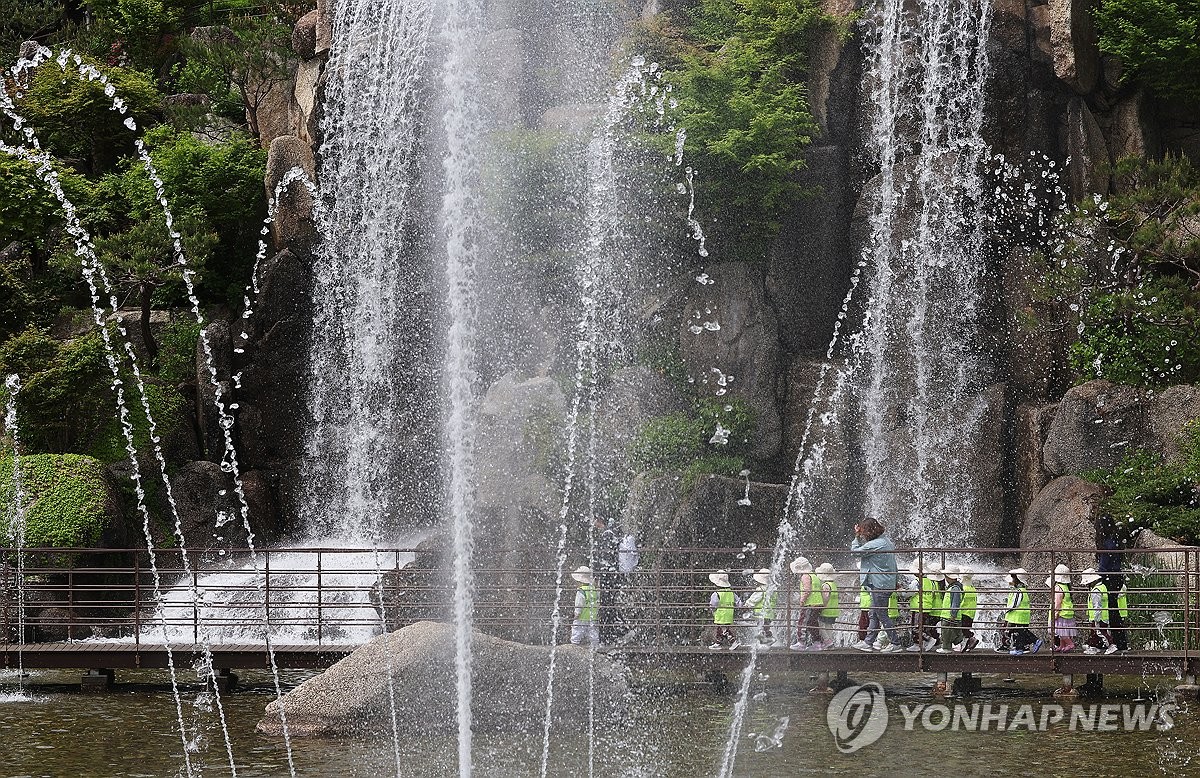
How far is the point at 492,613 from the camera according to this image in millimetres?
18422

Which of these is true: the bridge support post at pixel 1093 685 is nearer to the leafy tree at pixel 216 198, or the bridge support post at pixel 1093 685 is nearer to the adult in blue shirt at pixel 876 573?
the adult in blue shirt at pixel 876 573

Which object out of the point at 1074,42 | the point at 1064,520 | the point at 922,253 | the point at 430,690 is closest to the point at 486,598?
the point at 430,690

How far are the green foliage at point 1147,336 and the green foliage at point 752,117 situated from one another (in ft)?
18.2

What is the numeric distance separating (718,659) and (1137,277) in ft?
35.5

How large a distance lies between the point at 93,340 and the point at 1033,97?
16006 millimetres

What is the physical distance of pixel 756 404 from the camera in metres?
24.2

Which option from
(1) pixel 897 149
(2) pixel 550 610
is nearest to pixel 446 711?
(2) pixel 550 610

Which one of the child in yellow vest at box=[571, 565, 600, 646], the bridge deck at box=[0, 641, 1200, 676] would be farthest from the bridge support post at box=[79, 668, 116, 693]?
the child in yellow vest at box=[571, 565, 600, 646]

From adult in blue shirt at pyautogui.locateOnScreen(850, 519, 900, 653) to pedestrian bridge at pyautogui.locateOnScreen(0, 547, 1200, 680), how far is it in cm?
29

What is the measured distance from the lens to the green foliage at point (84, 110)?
94.6 feet

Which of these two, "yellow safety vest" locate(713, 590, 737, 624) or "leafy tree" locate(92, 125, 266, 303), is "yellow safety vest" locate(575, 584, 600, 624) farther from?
"leafy tree" locate(92, 125, 266, 303)

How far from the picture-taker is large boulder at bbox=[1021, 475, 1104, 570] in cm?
1956

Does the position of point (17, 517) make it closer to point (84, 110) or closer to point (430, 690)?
A: point (430, 690)

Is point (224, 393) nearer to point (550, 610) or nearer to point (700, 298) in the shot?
point (700, 298)
